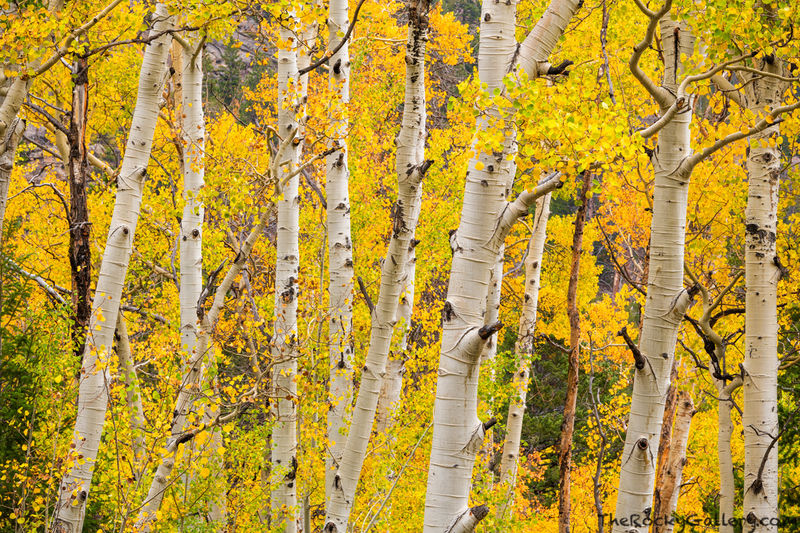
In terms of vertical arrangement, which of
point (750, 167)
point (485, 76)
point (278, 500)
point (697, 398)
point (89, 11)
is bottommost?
point (278, 500)

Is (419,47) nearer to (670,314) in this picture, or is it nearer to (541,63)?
(541,63)

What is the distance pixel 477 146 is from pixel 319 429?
374 cm

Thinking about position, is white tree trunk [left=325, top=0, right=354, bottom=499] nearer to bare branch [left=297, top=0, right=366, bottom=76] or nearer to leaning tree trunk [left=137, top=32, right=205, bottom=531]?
bare branch [left=297, top=0, right=366, bottom=76]

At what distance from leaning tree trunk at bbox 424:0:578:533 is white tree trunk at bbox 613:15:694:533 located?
1086 mm

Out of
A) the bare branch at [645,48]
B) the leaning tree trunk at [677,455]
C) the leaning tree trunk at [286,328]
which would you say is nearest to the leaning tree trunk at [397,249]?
the leaning tree trunk at [286,328]

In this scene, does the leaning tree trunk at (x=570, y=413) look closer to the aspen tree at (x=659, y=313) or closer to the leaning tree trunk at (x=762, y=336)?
the leaning tree trunk at (x=762, y=336)

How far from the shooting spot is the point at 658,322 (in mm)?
3326

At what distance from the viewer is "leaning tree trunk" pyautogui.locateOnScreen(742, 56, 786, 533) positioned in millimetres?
4301

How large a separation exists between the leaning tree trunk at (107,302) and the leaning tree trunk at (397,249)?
60.8 inches

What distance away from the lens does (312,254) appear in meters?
8.56

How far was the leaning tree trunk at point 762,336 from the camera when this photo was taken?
169 inches

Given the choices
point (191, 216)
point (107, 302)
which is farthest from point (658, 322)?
point (191, 216)

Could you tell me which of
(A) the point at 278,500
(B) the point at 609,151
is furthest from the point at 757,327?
(A) the point at 278,500

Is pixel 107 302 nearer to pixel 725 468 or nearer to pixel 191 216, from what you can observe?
pixel 191 216
